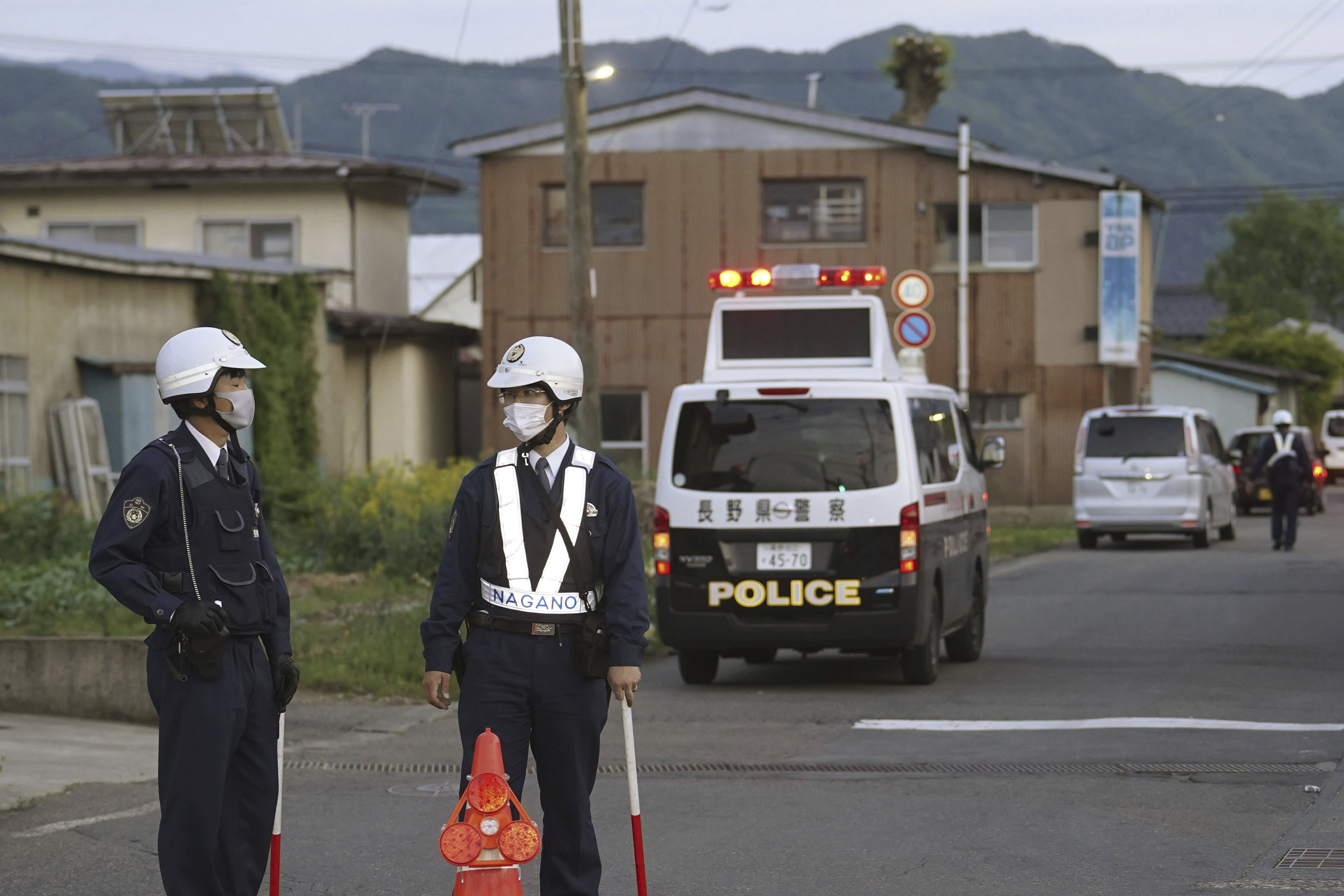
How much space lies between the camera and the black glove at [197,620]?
504 centimetres

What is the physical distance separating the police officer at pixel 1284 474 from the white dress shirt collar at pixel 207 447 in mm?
20412

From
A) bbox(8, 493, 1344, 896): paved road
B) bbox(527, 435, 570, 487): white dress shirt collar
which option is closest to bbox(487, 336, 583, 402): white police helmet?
bbox(527, 435, 570, 487): white dress shirt collar

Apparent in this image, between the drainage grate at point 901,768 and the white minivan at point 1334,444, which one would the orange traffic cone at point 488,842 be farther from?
the white minivan at point 1334,444

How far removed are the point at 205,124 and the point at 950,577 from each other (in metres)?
26.3

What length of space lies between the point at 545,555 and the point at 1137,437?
21.0 metres

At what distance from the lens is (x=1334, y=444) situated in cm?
5872

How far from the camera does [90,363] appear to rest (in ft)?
68.7

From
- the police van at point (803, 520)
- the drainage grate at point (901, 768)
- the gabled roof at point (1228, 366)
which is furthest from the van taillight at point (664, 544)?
the gabled roof at point (1228, 366)

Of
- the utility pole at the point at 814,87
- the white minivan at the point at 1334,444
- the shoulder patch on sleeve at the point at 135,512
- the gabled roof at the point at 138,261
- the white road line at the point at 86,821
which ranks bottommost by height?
the white minivan at the point at 1334,444

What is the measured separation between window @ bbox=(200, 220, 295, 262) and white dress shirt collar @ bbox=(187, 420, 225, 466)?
2655cm

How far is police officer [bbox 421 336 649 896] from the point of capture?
17.5 feet

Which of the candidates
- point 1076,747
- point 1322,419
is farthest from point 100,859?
point 1322,419

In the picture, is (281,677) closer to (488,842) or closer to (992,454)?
(488,842)

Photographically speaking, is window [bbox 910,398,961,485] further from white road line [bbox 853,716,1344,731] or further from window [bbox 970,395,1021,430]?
window [bbox 970,395,1021,430]
